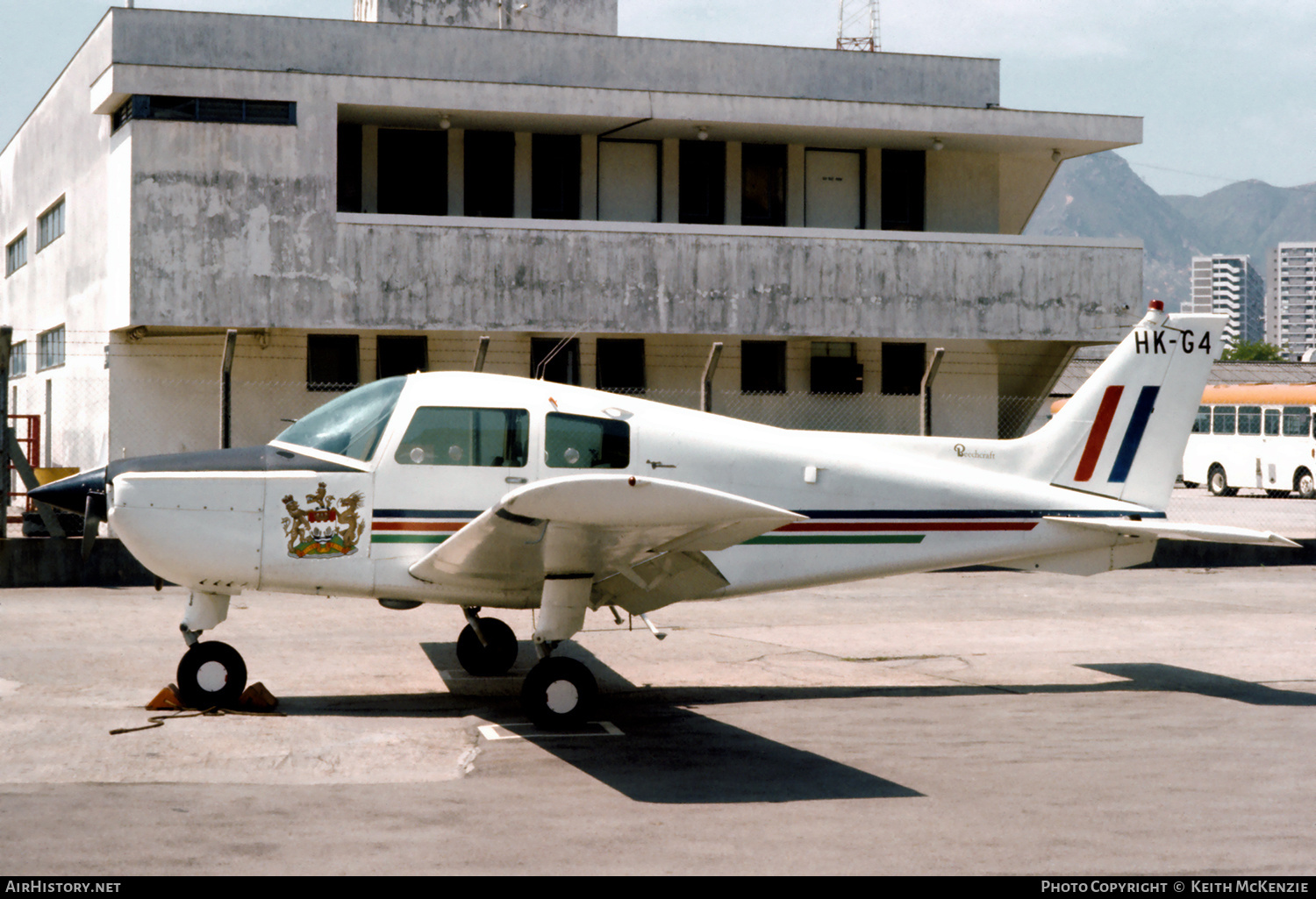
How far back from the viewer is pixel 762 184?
A: 26.5 metres

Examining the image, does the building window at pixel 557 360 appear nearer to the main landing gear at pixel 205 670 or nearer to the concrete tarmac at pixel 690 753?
the concrete tarmac at pixel 690 753

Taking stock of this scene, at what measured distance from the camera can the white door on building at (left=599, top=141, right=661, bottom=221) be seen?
25.7 meters

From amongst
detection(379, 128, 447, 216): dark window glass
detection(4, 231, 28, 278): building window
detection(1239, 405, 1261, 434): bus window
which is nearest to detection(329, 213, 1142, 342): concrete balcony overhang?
detection(379, 128, 447, 216): dark window glass

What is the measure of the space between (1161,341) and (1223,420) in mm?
29565

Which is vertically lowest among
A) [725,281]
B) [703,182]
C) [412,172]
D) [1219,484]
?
[1219,484]

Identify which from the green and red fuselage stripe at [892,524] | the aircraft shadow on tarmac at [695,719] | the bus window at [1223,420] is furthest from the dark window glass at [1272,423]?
the green and red fuselage stripe at [892,524]

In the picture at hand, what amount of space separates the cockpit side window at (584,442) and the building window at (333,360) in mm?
15420

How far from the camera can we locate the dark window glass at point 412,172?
24625 mm

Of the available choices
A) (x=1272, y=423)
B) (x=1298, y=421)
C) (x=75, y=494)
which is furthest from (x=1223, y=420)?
(x=75, y=494)

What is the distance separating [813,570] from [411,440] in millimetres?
3158

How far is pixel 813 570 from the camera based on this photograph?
32.3 ft

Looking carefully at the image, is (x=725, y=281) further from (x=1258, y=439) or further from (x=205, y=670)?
(x=1258, y=439)

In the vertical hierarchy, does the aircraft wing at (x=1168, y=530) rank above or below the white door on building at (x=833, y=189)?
below

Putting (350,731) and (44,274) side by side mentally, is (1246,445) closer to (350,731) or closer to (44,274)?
(44,274)
